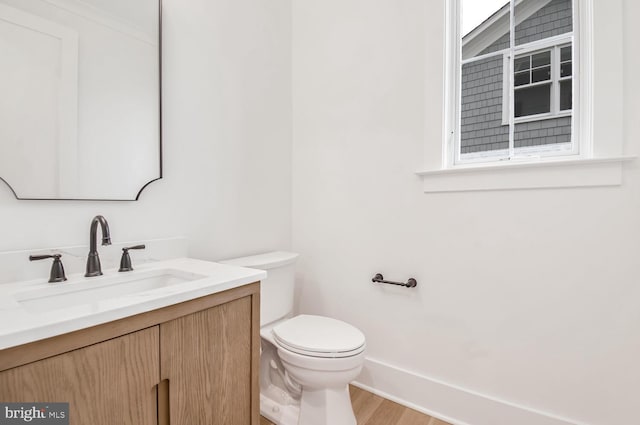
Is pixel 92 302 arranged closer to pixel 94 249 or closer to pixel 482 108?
pixel 94 249

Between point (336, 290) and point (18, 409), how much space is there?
149 centimetres

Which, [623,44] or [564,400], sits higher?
[623,44]

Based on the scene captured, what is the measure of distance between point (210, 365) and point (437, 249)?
3.78 feet

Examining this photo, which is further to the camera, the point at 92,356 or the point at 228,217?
the point at 228,217

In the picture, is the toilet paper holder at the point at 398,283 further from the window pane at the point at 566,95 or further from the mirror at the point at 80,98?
the mirror at the point at 80,98

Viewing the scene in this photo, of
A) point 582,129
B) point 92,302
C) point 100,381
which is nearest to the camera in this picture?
point 100,381

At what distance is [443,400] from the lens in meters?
1.55

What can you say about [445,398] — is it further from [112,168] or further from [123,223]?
[112,168]

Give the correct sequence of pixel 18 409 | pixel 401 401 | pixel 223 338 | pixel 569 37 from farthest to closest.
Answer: pixel 401 401
pixel 569 37
pixel 223 338
pixel 18 409

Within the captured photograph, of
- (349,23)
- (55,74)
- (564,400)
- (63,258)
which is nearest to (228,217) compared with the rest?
(63,258)

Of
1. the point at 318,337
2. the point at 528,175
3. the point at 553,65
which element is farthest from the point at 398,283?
the point at 553,65

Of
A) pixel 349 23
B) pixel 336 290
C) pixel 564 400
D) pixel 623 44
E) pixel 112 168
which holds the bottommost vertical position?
pixel 564 400

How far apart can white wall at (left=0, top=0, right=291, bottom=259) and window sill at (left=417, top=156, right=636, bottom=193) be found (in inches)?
37.2

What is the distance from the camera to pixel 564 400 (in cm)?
131
